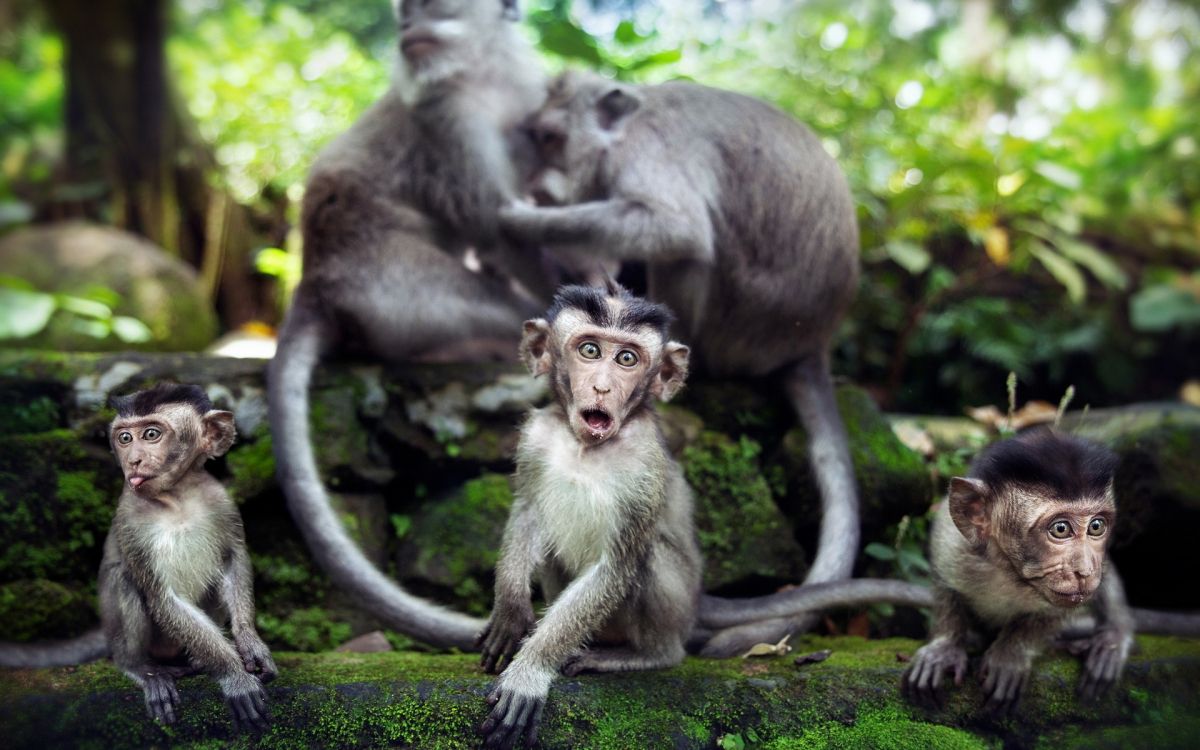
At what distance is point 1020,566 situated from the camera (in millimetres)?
3145

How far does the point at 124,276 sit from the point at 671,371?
6.08m

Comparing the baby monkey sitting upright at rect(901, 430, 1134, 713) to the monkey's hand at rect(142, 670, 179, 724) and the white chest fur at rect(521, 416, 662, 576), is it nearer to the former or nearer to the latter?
the white chest fur at rect(521, 416, 662, 576)

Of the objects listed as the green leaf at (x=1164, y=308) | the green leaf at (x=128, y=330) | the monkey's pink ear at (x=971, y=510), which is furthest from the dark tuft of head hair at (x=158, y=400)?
the green leaf at (x=1164, y=308)

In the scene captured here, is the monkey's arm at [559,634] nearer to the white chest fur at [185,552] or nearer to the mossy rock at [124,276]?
the white chest fur at [185,552]

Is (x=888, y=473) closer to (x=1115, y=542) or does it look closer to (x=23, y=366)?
(x=1115, y=542)

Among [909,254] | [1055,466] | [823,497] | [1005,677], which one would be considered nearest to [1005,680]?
[1005,677]

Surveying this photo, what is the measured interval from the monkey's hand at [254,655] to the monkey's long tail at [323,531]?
2.68 ft

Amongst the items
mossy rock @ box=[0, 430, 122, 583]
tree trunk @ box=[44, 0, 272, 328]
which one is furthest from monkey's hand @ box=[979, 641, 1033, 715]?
tree trunk @ box=[44, 0, 272, 328]

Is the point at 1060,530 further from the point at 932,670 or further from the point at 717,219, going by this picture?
the point at 717,219

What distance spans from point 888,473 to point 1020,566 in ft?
5.76

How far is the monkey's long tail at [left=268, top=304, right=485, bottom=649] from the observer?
3830 millimetres

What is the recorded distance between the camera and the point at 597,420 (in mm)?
2891

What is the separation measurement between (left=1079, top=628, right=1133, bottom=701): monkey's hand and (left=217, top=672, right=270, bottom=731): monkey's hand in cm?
266

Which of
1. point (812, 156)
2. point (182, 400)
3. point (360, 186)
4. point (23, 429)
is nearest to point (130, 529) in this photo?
point (182, 400)
